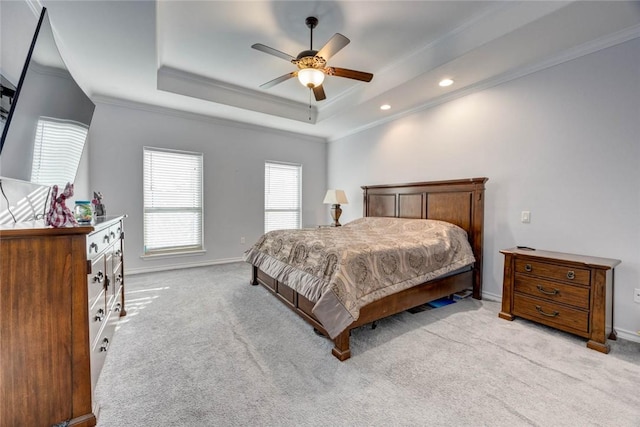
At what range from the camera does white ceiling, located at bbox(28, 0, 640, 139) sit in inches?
86.3

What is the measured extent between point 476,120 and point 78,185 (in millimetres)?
4923

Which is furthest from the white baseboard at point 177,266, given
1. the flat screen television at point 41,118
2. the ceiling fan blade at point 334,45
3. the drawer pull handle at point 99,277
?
the ceiling fan blade at point 334,45

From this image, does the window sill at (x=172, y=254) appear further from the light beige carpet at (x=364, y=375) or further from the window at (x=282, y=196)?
the light beige carpet at (x=364, y=375)

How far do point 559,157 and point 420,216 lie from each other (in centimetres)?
161

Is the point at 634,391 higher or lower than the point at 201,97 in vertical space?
lower

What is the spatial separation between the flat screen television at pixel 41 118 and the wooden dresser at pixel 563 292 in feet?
12.0

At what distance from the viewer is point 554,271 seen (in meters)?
2.31

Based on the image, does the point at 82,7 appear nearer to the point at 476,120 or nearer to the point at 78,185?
the point at 78,185

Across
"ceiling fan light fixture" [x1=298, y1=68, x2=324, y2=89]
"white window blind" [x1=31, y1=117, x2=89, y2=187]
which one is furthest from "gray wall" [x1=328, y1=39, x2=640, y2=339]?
"white window blind" [x1=31, y1=117, x2=89, y2=187]

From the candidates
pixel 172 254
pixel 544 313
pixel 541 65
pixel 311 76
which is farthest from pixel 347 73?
pixel 172 254

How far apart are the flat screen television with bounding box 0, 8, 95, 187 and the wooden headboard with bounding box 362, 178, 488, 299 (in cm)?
375

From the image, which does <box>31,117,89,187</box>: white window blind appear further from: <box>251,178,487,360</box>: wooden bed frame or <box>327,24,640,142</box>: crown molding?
<box>327,24,640,142</box>: crown molding

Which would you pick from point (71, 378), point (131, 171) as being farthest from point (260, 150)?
point (71, 378)

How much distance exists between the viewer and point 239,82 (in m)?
3.82
